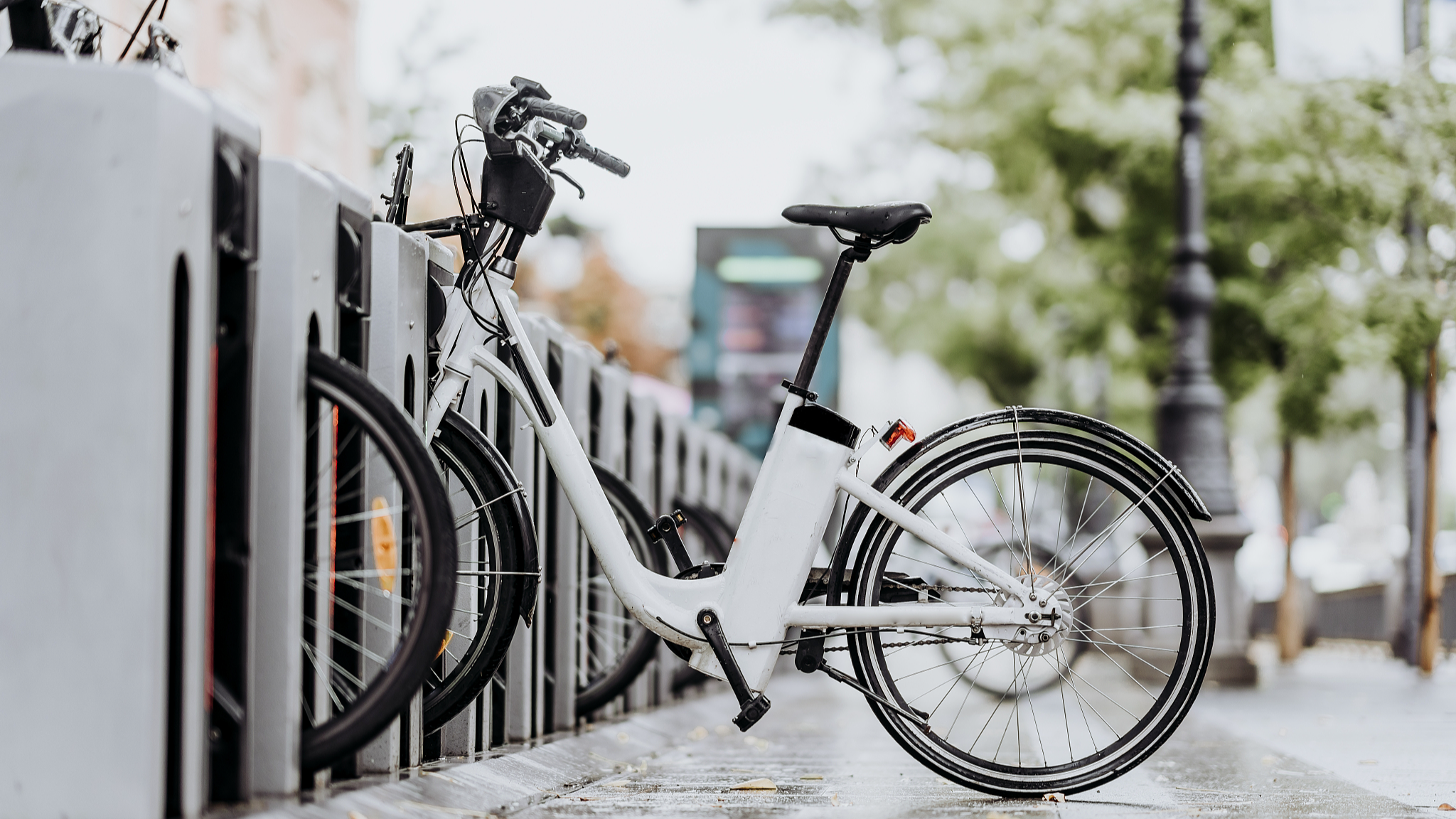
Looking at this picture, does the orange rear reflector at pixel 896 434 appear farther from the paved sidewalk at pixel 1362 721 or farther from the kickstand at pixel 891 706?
the paved sidewalk at pixel 1362 721

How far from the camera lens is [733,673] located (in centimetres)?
368

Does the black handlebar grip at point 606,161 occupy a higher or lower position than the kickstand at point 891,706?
higher

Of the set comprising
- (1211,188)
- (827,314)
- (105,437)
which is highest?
(1211,188)

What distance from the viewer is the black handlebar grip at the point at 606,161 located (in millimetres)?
3910

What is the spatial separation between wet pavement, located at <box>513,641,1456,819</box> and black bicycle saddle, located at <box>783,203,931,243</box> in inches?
54.7

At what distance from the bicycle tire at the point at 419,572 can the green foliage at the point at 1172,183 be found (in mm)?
8790

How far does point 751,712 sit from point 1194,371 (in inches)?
305

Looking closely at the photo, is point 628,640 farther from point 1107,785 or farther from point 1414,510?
point 1414,510

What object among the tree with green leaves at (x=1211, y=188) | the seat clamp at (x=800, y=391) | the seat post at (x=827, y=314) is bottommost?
the seat clamp at (x=800, y=391)

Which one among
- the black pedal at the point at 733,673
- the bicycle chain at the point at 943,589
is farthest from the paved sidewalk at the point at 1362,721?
the black pedal at the point at 733,673

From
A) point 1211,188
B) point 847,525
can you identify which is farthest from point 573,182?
point 1211,188

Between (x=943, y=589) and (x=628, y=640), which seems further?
(x=628, y=640)

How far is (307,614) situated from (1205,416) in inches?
330

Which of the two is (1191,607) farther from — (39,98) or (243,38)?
(243,38)
